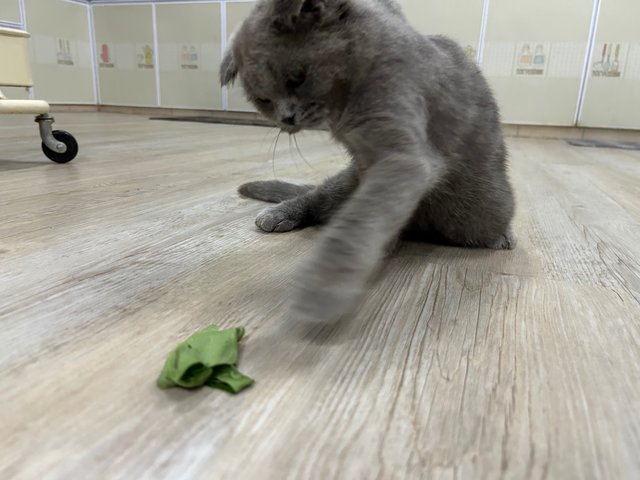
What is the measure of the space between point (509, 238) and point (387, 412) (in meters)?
0.66

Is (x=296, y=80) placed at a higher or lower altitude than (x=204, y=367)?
higher

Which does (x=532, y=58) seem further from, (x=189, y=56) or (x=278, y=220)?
(x=278, y=220)

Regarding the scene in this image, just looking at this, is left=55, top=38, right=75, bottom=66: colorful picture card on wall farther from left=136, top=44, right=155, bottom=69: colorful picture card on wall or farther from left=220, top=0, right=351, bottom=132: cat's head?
left=220, top=0, right=351, bottom=132: cat's head

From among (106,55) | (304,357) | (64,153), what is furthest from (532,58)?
(106,55)

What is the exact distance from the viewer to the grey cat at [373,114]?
62 centimetres

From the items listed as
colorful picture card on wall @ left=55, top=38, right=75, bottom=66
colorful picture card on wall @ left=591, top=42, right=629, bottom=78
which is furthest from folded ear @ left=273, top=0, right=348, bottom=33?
colorful picture card on wall @ left=55, top=38, right=75, bottom=66

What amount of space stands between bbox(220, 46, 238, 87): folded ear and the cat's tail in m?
0.42

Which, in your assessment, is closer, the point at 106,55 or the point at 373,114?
the point at 373,114

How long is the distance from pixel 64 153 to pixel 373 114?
1489mm

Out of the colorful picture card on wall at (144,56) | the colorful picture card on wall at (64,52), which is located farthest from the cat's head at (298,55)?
the colorful picture card on wall at (64,52)

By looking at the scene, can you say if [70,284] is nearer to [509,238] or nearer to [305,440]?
[305,440]

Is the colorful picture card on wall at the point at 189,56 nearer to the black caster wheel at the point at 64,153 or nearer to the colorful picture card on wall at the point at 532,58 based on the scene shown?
the colorful picture card on wall at the point at 532,58

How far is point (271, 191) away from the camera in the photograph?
1347 mm

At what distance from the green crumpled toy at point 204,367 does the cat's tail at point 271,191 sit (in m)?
0.77
